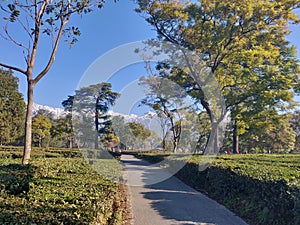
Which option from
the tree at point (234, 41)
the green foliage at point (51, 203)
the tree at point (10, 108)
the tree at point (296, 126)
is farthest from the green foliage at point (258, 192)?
the tree at point (296, 126)

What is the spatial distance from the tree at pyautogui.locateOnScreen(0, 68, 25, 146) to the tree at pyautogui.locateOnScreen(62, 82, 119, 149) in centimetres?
891

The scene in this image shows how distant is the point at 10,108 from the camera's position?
3109 cm

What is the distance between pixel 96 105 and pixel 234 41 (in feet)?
53.1

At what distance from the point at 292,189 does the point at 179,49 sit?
11.9m

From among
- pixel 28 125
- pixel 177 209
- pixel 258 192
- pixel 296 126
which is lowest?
pixel 177 209

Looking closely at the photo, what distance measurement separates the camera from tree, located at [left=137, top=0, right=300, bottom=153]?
12531 mm

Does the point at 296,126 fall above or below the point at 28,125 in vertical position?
above

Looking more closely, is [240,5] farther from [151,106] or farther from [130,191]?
[151,106]

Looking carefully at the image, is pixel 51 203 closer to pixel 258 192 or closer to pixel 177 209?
pixel 177 209

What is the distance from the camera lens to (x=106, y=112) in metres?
26.7

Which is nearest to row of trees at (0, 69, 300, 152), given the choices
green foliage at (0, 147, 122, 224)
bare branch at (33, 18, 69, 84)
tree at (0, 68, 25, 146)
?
tree at (0, 68, 25, 146)

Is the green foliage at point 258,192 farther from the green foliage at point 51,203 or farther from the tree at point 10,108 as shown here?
the tree at point 10,108

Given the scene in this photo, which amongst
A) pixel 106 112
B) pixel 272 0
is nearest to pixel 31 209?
pixel 272 0

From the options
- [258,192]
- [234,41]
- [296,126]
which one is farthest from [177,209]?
[296,126]
